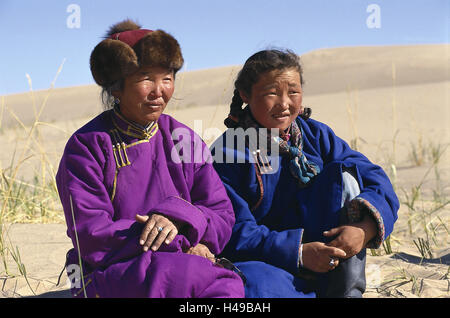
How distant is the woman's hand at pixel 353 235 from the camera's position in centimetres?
247

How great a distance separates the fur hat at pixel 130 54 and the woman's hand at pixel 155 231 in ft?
1.97

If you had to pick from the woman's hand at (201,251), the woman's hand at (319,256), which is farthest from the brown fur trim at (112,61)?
the woman's hand at (319,256)

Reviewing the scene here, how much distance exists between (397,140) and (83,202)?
27.4 feet

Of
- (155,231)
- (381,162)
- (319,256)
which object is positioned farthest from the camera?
(381,162)

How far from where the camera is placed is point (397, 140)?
9906mm

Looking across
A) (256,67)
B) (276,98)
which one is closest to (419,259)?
(276,98)

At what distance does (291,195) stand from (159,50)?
0.92m

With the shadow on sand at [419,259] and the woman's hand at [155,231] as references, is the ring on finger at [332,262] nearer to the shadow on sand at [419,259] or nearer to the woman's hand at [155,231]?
the woman's hand at [155,231]

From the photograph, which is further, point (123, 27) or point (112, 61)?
point (123, 27)

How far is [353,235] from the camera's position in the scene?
2484mm

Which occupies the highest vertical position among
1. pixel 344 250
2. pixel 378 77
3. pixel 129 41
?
pixel 129 41

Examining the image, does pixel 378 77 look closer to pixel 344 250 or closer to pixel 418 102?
pixel 418 102

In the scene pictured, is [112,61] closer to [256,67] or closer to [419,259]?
[256,67]

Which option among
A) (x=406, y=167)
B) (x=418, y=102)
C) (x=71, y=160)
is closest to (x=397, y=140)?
(x=406, y=167)
